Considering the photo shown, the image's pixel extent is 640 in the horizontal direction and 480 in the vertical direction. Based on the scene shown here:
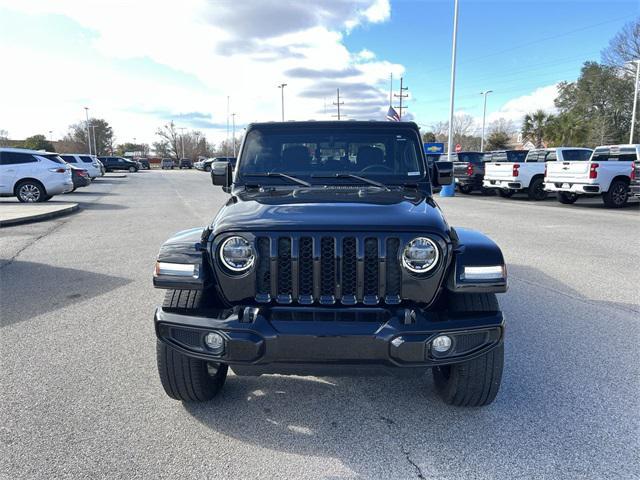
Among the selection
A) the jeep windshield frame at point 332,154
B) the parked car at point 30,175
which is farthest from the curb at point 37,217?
the jeep windshield frame at point 332,154

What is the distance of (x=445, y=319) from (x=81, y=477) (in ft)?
6.70

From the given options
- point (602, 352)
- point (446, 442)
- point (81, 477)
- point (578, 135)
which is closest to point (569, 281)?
point (602, 352)

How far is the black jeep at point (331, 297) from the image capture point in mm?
2467

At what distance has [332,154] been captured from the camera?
13.0 ft

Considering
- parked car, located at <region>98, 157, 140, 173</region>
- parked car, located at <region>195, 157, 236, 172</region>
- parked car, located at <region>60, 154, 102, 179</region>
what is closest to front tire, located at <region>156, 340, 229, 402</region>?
parked car, located at <region>195, 157, 236, 172</region>

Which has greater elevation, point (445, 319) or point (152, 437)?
point (445, 319)

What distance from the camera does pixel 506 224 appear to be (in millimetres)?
11531

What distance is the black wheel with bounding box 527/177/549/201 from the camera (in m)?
18.6

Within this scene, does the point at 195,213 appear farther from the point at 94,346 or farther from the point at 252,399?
the point at 252,399

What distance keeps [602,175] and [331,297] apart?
50.1 feet

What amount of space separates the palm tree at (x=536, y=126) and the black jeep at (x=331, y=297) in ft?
201

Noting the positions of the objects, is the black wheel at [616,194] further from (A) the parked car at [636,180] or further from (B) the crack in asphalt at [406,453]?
(B) the crack in asphalt at [406,453]

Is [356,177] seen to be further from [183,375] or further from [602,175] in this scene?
[602,175]

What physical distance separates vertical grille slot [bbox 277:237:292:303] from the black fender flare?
907 millimetres
